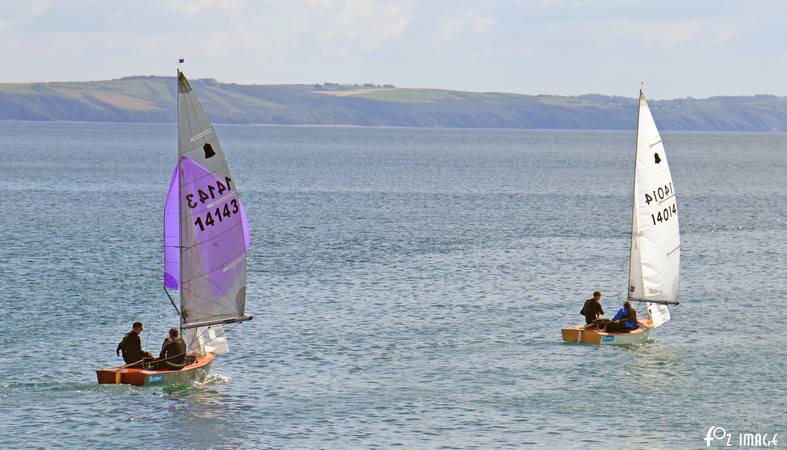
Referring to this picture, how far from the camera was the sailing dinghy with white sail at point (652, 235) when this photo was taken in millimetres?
56312

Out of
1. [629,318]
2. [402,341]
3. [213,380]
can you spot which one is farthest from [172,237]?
[629,318]

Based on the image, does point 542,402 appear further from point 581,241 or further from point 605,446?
point 581,241

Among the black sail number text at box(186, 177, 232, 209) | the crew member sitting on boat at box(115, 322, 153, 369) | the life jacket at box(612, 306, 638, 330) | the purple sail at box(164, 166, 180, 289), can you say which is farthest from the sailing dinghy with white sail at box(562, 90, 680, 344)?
the crew member sitting on boat at box(115, 322, 153, 369)

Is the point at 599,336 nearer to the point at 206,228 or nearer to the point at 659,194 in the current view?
the point at 659,194

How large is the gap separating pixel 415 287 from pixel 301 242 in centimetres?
2523

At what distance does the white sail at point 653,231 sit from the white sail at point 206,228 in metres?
20.0

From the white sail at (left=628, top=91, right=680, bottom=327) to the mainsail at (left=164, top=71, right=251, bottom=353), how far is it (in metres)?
20.0

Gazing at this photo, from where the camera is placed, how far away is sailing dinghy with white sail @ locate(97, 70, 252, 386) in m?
44.1

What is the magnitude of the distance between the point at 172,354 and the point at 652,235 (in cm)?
2470

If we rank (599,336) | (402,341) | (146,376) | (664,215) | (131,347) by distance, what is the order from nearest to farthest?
(146,376) < (131,347) < (599,336) < (402,341) < (664,215)

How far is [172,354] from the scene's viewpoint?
4522 cm

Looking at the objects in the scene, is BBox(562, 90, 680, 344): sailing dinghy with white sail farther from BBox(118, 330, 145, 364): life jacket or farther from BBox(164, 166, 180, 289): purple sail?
BBox(118, 330, 145, 364): life jacket

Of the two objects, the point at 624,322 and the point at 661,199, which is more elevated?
the point at 661,199

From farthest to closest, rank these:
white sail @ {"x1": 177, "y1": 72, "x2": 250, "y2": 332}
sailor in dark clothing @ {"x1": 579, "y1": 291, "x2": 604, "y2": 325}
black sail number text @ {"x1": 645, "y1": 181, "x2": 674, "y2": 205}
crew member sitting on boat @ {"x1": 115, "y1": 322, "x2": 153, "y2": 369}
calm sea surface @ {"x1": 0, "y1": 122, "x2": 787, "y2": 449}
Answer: black sail number text @ {"x1": 645, "y1": 181, "x2": 674, "y2": 205}
sailor in dark clothing @ {"x1": 579, "y1": 291, "x2": 604, "y2": 325}
crew member sitting on boat @ {"x1": 115, "y1": 322, "x2": 153, "y2": 369}
white sail @ {"x1": 177, "y1": 72, "x2": 250, "y2": 332}
calm sea surface @ {"x1": 0, "y1": 122, "x2": 787, "y2": 449}
